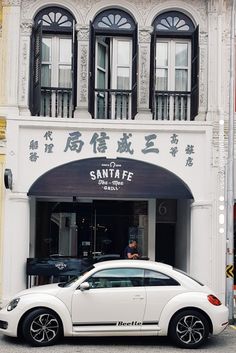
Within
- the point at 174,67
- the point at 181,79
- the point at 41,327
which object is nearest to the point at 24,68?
the point at 174,67

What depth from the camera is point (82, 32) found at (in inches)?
598

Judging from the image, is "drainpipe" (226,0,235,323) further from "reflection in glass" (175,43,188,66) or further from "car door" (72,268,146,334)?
"car door" (72,268,146,334)

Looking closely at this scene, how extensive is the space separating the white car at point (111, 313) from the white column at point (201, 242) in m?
4.29

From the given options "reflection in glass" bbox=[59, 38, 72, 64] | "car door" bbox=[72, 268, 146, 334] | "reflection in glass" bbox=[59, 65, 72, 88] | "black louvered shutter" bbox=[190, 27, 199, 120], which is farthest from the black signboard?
"car door" bbox=[72, 268, 146, 334]

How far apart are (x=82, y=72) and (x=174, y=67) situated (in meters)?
2.49

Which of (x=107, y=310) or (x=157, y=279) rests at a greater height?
(x=157, y=279)

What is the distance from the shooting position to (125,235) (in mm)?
16906

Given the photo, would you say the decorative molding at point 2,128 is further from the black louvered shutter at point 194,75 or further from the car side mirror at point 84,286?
the car side mirror at point 84,286

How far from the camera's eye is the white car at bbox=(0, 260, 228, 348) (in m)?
10.1

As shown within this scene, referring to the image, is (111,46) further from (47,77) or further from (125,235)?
(125,235)

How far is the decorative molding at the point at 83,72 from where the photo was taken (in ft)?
49.6

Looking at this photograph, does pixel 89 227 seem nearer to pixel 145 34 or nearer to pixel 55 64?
pixel 55 64

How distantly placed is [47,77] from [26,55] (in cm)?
80

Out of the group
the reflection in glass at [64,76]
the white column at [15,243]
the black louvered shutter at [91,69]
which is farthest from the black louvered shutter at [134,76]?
the white column at [15,243]
